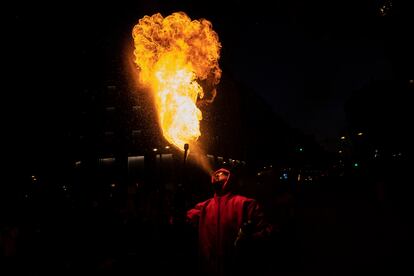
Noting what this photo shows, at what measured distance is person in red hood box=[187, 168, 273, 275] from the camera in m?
4.12

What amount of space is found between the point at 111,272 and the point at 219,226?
3.75 m

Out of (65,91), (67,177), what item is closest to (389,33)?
(65,91)

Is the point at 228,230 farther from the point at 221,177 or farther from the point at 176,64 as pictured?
the point at 176,64

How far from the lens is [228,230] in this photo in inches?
175

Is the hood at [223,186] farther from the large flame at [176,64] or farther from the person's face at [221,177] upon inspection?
the large flame at [176,64]

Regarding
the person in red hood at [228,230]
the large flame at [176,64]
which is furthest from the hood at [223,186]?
the large flame at [176,64]

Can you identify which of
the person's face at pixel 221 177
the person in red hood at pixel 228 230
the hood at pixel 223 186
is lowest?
the person in red hood at pixel 228 230

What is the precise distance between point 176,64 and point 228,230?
397 cm

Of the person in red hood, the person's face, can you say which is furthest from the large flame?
the person in red hood

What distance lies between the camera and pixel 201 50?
27.8 ft

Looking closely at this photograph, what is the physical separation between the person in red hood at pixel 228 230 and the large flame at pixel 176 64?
1.29 m

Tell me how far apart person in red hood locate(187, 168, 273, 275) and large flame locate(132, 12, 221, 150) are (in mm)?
1290

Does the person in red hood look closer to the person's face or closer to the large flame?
the person's face

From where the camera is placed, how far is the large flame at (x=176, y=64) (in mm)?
6445
